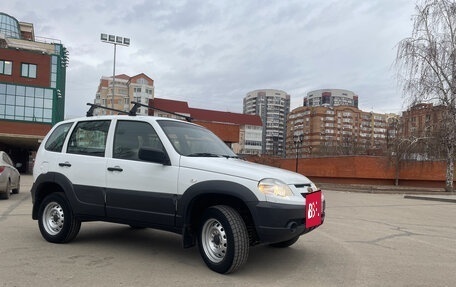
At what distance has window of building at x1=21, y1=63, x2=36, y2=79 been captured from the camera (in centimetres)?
4775

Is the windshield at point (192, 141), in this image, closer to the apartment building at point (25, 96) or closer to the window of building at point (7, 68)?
the apartment building at point (25, 96)

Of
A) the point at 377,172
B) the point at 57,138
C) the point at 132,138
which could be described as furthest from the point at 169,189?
the point at 377,172

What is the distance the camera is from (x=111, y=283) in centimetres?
469

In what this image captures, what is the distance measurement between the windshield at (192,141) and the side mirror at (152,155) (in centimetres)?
25

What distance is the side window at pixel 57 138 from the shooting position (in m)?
6.80

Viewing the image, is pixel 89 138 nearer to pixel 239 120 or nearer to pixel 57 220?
pixel 57 220

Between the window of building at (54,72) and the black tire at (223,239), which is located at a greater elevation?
the window of building at (54,72)

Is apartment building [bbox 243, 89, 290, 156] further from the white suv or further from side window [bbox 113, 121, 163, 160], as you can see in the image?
side window [bbox 113, 121, 163, 160]

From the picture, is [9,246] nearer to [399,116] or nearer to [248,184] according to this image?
[248,184]

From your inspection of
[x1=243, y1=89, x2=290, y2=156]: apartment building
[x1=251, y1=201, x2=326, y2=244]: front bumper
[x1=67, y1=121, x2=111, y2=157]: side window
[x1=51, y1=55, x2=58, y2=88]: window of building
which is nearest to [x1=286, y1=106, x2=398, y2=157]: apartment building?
[x1=243, y1=89, x2=290, y2=156]: apartment building

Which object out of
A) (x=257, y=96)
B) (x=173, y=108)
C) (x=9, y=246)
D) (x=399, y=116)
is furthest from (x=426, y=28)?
(x=257, y=96)

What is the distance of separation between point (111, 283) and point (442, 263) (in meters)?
4.67

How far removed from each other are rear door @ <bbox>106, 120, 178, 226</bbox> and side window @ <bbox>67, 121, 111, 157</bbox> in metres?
0.26

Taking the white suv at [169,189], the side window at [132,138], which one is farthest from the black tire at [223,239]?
the side window at [132,138]
